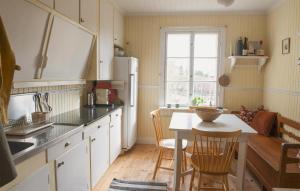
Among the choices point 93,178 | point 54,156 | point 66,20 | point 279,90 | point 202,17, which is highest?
point 202,17

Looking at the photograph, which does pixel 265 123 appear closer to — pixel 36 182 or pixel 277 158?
pixel 277 158

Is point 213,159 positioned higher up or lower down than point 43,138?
lower down

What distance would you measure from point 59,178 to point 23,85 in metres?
0.80

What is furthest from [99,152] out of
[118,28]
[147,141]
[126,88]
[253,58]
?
[253,58]

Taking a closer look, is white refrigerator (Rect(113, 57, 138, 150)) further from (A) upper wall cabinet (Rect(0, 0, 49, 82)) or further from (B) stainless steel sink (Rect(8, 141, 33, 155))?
(B) stainless steel sink (Rect(8, 141, 33, 155))

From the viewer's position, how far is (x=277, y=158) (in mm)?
2490

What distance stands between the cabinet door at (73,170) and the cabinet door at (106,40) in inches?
53.6

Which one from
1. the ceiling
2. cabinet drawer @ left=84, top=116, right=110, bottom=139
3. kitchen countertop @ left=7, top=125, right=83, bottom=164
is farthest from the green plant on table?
kitchen countertop @ left=7, top=125, right=83, bottom=164

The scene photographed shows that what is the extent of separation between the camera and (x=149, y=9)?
415 cm

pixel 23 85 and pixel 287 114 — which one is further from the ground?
pixel 23 85

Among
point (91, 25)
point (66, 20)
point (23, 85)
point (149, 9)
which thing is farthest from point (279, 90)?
point (23, 85)

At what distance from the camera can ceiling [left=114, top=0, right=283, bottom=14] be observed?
144 inches

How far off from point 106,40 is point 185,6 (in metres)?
1.50

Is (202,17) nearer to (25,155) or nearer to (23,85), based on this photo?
(23,85)
